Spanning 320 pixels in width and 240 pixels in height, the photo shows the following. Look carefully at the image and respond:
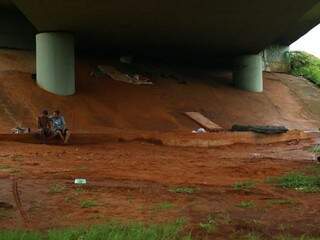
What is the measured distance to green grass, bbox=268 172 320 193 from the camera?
10.2 metres

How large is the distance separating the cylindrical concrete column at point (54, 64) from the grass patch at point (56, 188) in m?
15.1

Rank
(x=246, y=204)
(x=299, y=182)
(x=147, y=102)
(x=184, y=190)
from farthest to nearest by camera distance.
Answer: (x=147, y=102) → (x=299, y=182) → (x=184, y=190) → (x=246, y=204)

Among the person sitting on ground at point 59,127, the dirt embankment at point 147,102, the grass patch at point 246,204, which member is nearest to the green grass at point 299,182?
the grass patch at point 246,204

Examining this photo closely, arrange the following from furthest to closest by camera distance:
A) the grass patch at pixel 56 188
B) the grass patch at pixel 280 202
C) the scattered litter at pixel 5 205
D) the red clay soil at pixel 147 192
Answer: the grass patch at pixel 56 188, the grass patch at pixel 280 202, the scattered litter at pixel 5 205, the red clay soil at pixel 147 192

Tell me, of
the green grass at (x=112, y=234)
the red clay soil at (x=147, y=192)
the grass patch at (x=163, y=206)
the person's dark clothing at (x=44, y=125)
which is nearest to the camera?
the green grass at (x=112, y=234)

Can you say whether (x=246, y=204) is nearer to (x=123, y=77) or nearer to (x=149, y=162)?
(x=149, y=162)

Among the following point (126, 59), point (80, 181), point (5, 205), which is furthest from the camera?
point (126, 59)

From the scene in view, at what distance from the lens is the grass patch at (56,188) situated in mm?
9050

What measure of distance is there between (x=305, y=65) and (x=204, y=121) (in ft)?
64.7

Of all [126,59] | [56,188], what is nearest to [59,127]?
[56,188]

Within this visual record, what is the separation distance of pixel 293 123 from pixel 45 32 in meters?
13.0

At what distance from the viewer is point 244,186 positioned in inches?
402

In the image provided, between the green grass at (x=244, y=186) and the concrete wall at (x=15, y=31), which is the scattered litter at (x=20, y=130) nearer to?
the concrete wall at (x=15, y=31)

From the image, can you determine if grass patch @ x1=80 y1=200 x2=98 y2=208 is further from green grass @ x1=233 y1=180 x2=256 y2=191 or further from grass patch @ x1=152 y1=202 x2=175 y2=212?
green grass @ x1=233 y1=180 x2=256 y2=191
